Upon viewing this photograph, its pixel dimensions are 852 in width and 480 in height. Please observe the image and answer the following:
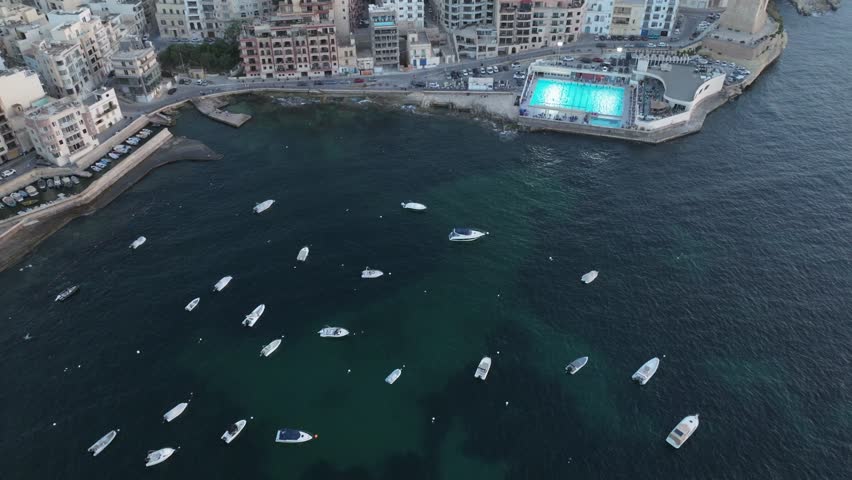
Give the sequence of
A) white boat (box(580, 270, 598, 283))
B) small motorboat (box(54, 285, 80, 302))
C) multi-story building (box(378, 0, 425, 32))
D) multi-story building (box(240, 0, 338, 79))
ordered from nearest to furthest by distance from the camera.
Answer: small motorboat (box(54, 285, 80, 302)) < white boat (box(580, 270, 598, 283)) < multi-story building (box(240, 0, 338, 79)) < multi-story building (box(378, 0, 425, 32))

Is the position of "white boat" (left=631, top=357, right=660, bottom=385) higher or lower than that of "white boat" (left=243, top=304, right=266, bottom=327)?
lower

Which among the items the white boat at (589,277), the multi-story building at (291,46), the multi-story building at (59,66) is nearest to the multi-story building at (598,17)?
the multi-story building at (291,46)

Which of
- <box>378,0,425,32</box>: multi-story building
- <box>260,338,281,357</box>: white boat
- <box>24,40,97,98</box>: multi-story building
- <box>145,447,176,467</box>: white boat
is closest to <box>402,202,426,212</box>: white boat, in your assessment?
<box>260,338,281,357</box>: white boat

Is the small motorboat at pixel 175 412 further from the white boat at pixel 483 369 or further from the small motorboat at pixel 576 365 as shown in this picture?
the small motorboat at pixel 576 365

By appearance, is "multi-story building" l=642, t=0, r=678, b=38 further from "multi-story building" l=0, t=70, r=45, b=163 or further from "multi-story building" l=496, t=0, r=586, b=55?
"multi-story building" l=0, t=70, r=45, b=163

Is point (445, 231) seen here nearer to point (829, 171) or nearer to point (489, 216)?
point (489, 216)

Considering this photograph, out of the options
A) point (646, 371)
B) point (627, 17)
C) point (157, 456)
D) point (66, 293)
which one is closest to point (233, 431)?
point (157, 456)

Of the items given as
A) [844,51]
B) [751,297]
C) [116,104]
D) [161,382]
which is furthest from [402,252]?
[844,51]
